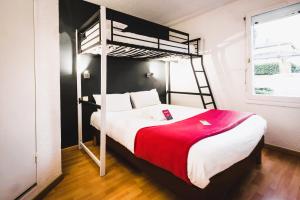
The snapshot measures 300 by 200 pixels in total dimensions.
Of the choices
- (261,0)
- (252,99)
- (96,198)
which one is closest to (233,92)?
(252,99)

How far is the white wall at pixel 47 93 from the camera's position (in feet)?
5.51

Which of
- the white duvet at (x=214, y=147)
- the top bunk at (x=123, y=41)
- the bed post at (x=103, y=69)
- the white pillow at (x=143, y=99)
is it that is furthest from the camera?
the white pillow at (x=143, y=99)

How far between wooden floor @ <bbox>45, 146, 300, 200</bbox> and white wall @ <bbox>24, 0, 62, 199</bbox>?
0.25 metres

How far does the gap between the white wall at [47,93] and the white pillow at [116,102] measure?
108 cm

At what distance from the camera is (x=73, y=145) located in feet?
9.78

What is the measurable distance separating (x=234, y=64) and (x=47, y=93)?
3.13 m

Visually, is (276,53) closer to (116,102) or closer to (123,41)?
(123,41)

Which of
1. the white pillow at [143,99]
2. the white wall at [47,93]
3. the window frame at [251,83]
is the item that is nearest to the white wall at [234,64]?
the window frame at [251,83]

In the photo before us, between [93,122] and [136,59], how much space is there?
1.73 meters

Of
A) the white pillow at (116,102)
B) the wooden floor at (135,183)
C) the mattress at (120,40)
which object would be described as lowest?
the wooden floor at (135,183)

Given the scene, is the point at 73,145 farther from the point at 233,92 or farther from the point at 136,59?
the point at 233,92

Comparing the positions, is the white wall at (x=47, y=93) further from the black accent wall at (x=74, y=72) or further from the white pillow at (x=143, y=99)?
the white pillow at (x=143, y=99)

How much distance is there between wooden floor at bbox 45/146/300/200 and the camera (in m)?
1.71

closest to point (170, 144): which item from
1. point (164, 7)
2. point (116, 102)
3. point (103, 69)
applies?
point (103, 69)
